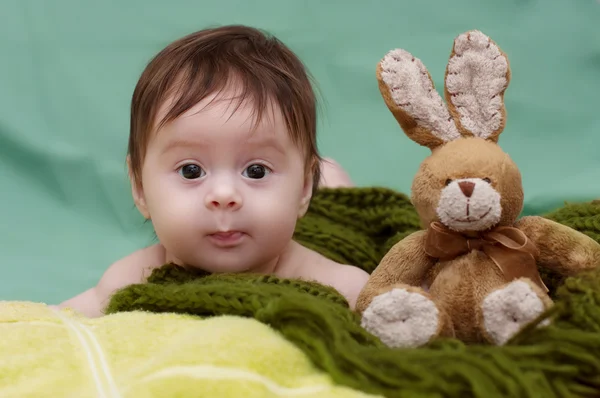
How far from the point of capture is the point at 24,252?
1.85 meters

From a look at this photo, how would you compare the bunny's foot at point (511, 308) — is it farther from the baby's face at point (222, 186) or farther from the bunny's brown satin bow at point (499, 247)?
the baby's face at point (222, 186)

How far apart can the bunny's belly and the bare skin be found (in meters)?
0.33

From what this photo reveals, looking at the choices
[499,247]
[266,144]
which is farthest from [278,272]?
[499,247]

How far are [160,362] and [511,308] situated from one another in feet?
1.24

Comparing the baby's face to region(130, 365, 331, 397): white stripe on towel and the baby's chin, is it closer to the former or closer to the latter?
the baby's chin

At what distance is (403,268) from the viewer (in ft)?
3.27

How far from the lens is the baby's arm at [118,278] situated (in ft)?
4.38

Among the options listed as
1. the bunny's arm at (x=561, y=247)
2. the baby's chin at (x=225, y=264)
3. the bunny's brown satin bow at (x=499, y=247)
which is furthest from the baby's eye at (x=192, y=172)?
the bunny's arm at (x=561, y=247)

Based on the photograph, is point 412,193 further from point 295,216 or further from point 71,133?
point 71,133

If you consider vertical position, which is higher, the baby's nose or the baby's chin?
the baby's nose

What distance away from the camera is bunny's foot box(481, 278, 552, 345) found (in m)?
0.82

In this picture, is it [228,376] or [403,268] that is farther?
[403,268]

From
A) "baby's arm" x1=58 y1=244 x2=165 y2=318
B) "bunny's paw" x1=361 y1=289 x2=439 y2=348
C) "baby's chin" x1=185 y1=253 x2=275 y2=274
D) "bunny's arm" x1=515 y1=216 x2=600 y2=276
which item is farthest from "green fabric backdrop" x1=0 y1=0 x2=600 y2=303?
"bunny's paw" x1=361 y1=289 x2=439 y2=348

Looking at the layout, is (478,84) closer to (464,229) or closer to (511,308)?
(464,229)
